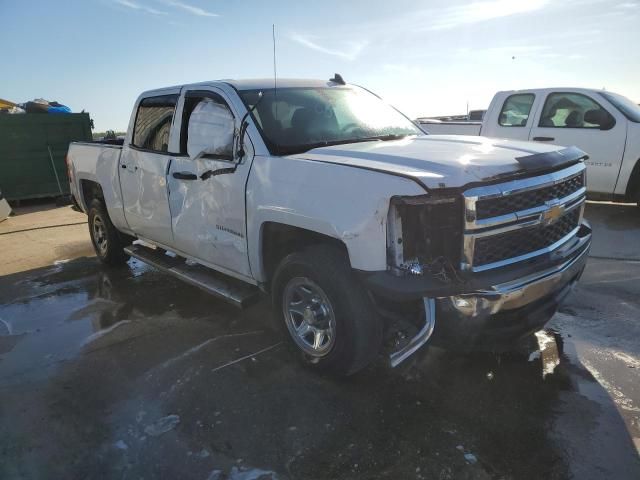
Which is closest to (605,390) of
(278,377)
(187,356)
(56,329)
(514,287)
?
(514,287)

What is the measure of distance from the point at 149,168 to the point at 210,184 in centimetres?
114

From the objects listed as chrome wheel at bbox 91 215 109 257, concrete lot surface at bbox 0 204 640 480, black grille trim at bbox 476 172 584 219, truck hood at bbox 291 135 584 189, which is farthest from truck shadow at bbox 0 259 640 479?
chrome wheel at bbox 91 215 109 257

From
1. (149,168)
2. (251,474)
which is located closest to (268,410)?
(251,474)

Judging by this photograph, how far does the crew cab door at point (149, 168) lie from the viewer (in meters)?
4.44

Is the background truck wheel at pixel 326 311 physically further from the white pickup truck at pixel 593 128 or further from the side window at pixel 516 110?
the side window at pixel 516 110

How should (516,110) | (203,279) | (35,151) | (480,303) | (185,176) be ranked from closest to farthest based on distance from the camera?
(480,303) < (185,176) < (203,279) < (516,110) < (35,151)

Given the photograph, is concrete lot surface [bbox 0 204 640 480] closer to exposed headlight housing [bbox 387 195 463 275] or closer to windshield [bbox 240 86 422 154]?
exposed headlight housing [bbox 387 195 463 275]

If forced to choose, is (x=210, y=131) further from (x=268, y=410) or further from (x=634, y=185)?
(x=634, y=185)

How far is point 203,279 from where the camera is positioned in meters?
4.09

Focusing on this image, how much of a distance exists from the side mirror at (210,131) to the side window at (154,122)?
424 mm

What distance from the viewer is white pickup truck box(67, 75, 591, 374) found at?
257cm

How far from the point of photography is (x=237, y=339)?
3.91 meters

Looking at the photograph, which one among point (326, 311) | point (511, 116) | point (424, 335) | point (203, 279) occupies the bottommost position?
point (203, 279)

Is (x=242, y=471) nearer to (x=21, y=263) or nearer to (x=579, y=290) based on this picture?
(x=579, y=290)
